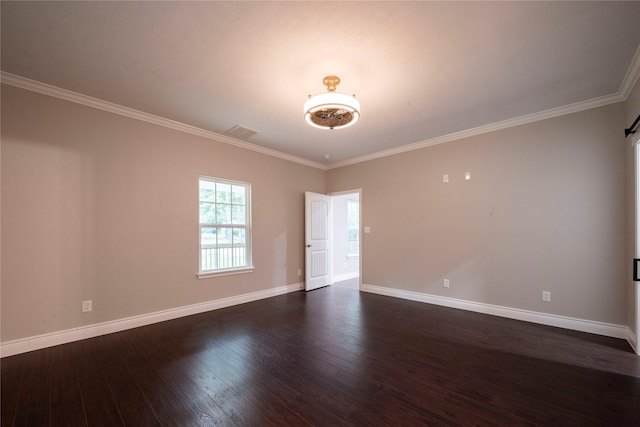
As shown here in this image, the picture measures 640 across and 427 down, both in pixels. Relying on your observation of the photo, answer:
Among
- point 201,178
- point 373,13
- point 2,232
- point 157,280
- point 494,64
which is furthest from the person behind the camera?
point 201,178

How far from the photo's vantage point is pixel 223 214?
4.31 metres

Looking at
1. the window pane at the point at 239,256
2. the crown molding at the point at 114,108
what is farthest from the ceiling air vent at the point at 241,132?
the window pane at the point at 239,256

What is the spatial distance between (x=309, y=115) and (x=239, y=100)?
98 cm

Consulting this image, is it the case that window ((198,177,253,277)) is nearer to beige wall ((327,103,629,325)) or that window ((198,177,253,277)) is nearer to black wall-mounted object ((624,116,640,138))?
beige wall ((327,103,629,325))

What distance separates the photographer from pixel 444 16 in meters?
1.82

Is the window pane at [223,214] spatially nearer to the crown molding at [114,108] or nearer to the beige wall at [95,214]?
the beige wall at [95,214]

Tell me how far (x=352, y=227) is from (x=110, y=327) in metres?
5.47

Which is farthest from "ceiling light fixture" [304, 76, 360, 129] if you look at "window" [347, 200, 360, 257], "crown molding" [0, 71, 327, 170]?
"window" [347, 200, 360, 257]

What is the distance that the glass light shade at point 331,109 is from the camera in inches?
93.0

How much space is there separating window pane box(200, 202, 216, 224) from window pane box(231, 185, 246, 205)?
0.40m

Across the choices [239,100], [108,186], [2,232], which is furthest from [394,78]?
[2,232]

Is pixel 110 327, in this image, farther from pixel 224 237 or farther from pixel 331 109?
pixel 331 109

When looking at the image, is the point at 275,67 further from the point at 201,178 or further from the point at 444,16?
the point at 201,178

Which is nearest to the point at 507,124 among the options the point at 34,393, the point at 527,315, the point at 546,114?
the point at 546,114
